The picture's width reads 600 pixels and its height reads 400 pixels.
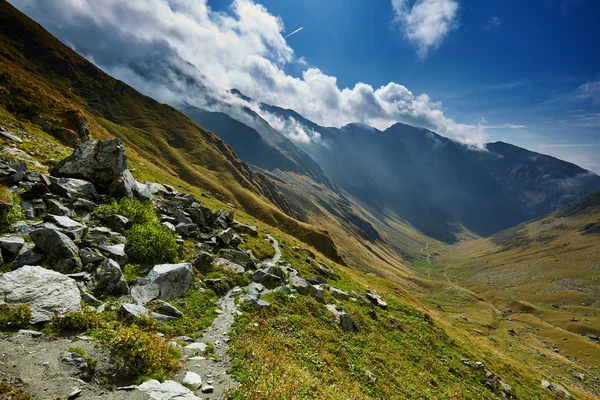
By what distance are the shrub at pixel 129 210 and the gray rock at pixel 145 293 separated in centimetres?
736

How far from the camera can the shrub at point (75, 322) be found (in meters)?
10.5

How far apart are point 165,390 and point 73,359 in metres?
3.27

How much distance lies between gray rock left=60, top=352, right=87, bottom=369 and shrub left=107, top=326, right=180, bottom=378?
0.88m

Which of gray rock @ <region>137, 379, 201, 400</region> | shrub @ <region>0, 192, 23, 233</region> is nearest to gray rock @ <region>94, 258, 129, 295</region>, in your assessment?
shrub @ <region>0, 192, 23, 233</region>

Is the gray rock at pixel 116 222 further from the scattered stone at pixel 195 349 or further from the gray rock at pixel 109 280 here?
the scattered stone at pixel 195 349

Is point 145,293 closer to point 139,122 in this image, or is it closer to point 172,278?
point 172,278

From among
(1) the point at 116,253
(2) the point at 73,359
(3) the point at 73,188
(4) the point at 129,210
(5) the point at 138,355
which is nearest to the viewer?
(2) the point at 73,359

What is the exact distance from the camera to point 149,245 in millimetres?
18578

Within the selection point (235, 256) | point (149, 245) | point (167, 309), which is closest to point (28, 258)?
point (149, 245)

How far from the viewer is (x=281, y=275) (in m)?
25.9

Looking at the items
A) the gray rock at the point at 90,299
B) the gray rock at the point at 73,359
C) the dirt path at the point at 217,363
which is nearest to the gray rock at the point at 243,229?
the dirt path at the point at 217,363

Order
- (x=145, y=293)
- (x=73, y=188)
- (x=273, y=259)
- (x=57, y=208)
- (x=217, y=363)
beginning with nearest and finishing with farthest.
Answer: (x=217, y=363) < (x=145, y=293) < (x=57, y=208) < (x=73, y=188) < (x=273, y=259)

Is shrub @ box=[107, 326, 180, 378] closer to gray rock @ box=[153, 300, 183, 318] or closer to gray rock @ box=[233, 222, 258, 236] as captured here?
gray rock @ box=[153, 300, 183, 318]

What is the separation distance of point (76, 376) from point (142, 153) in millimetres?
126749
